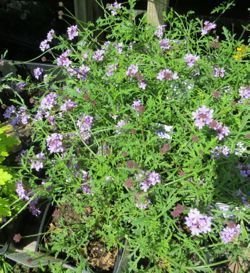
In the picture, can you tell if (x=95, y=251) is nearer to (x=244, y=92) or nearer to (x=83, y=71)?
(x=83, y=71)

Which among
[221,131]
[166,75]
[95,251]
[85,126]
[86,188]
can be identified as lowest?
[95,251]

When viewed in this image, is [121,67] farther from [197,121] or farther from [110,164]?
[197,121]

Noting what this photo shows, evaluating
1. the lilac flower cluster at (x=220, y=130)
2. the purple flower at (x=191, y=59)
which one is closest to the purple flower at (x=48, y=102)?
the purple flower at (x=191, y=59)

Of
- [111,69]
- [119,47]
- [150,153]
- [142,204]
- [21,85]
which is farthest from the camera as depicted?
[21,85]

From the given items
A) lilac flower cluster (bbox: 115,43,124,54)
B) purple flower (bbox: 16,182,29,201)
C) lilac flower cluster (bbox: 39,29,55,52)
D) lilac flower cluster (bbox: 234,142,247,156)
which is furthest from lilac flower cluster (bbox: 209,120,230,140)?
lilac flower cluster (bbox: 39,29,55,52)

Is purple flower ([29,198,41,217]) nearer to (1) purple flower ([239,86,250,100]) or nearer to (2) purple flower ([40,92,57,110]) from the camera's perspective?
(2) purple flower ([40,92,57,110])

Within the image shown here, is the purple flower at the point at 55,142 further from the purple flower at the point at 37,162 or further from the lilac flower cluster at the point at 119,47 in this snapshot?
the lilac flower cluster at the point at 119,47

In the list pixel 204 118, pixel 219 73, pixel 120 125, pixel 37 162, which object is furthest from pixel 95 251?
pixel 219 73
